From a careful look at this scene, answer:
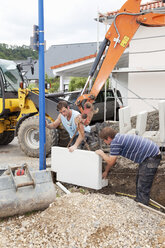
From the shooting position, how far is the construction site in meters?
3.46

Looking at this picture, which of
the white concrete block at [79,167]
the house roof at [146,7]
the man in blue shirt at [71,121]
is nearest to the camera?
the white concrete block at [79,167]

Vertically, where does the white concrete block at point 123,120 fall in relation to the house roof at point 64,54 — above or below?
below

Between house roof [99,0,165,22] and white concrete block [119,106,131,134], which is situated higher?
house roof [99,0,165,22]

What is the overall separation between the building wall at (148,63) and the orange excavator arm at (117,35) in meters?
3.32

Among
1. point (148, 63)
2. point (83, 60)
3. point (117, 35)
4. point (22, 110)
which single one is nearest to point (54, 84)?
point (83, 60)

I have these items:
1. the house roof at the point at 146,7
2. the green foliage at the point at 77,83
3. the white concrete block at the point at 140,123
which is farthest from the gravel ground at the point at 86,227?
the green foliage at the point at 77,83

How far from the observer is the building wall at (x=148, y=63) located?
10.9 meters

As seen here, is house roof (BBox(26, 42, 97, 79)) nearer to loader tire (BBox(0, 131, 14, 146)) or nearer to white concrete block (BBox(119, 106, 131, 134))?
loader tire (BBox(0, 131, 14, 146))

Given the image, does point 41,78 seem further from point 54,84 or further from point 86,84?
point 54,84

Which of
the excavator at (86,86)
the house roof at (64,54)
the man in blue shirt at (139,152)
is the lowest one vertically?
the man in blue shirt at (139,152)

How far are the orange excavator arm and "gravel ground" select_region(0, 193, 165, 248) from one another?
3655 millimetres

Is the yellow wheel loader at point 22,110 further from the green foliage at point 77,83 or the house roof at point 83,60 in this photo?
the green foliage at point 77,83

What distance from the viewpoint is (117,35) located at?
7.33 metres

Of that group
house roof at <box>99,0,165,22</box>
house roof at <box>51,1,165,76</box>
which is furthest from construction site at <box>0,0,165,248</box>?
house roof at <box>51,1,165,76</box>
